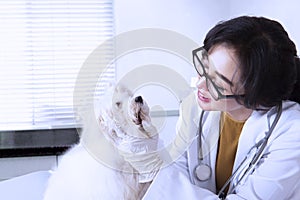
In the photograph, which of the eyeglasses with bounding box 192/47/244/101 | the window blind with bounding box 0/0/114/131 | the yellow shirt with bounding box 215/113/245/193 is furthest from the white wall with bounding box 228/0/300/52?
the window blind with bounding box 0/0/114/131

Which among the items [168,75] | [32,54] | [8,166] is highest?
[168,75]

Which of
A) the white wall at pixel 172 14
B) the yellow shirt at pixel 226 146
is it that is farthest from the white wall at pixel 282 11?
the yellow shirt at pixel 226 146

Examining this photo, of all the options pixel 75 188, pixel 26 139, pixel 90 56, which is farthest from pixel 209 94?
pixel 26 139

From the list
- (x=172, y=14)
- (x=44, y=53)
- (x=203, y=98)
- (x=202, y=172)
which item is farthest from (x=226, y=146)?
(x=44, y=53)

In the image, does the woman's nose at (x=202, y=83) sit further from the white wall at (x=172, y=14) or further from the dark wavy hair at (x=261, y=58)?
the white wall at (x=172, y=14)

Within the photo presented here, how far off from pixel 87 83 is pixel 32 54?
906mm

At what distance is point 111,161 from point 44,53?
136cm

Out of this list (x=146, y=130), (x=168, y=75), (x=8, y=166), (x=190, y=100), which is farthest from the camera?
(x=8, y=166)

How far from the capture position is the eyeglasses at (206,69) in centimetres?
98

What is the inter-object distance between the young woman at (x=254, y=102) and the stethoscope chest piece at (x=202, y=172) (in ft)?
0.19

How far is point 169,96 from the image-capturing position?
2041mm

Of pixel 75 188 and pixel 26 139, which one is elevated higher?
pixel 75 188

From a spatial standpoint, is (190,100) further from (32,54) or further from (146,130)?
(32,54)

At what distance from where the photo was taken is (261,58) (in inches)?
36.7
